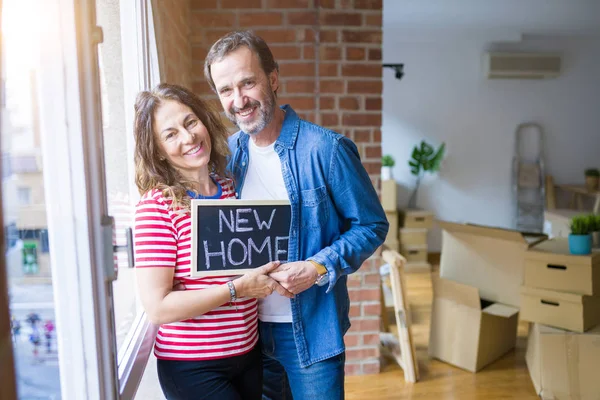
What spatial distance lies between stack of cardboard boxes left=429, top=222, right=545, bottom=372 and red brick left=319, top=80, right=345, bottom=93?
1.07 m

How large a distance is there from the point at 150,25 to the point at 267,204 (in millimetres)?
972

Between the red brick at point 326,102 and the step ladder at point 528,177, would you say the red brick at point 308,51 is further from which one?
the step ladder at point 528,177

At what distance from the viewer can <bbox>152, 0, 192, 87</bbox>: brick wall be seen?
5.60 feet

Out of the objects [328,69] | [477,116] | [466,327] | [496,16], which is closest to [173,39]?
[328,69]

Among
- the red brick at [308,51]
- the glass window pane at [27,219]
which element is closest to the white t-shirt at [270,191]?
the glass window pane at [27,219]

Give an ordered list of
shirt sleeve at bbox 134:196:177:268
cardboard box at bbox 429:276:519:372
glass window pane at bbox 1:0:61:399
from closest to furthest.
→ glass window pane at bbox 1:0:61:399, shirt sleeve at bbox 134:196:177:268, cardboard box at bbox 429:276:519:372

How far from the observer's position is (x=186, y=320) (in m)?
1.02

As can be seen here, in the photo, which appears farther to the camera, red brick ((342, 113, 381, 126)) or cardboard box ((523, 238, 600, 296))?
red brick ((342, 113, 381, 126))

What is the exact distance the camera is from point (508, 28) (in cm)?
507

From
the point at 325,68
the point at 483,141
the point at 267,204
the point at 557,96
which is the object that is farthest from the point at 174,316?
the point at 557,96

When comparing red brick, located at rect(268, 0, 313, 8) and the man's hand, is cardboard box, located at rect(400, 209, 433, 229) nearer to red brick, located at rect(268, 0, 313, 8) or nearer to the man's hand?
red brick, located at rect(268, 0, 313, 8)

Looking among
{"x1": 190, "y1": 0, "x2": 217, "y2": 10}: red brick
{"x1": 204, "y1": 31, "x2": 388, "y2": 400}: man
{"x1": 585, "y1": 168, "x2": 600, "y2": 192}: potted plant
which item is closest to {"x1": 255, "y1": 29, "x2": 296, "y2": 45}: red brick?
{"x1": 190, "y1": 0, "x2": 217, "y2": 10}: red brick

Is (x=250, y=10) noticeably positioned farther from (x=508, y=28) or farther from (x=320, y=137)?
(x=508, y=28)

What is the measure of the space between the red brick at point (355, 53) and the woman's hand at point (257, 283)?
63.3 inches
